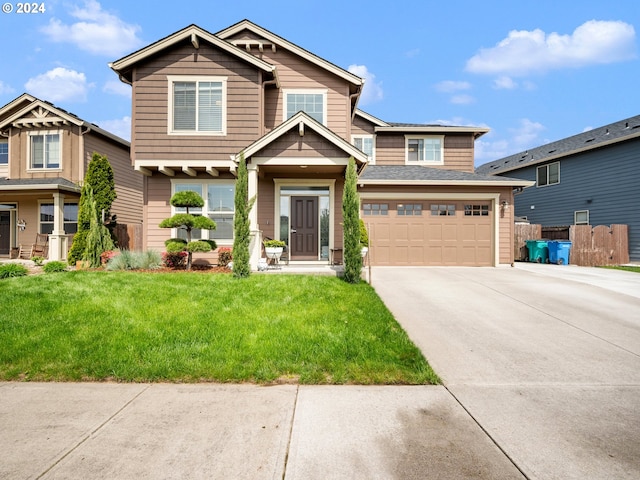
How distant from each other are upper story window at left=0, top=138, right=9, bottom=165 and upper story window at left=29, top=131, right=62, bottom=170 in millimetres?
1697

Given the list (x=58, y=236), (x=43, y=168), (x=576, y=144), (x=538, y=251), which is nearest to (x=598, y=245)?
(x=538, y=251)

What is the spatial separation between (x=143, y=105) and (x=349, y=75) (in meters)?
6.50

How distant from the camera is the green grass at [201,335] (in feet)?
11.2

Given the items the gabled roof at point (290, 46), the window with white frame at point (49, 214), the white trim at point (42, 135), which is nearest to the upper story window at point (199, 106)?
the gabled roof at point (290, 46)

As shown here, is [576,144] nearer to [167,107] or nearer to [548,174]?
[548,174]

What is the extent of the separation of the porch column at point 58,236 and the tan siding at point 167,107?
7285 mm

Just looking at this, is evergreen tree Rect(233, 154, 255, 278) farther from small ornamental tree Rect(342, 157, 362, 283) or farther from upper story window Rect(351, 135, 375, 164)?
upper story window Rect(351, 135, 375, 164)

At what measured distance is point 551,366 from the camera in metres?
3.72

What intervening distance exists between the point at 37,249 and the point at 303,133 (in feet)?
47.2

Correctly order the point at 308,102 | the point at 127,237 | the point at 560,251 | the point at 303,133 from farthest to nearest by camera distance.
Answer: the point at 127,237 → the point at 560,251 → the point at 308,102 → the point at 303,133

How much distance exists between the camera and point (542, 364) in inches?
148

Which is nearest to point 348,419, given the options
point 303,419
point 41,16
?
point 303,419

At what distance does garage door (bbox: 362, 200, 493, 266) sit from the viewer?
1168cm

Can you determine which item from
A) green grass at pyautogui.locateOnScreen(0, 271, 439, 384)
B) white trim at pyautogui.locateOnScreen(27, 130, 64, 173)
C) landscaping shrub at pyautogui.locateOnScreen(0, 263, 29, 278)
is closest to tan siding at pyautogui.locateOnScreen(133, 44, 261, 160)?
landscaping shrub at pyautogui.locateOnScreen(0, 263, 29, 278)
